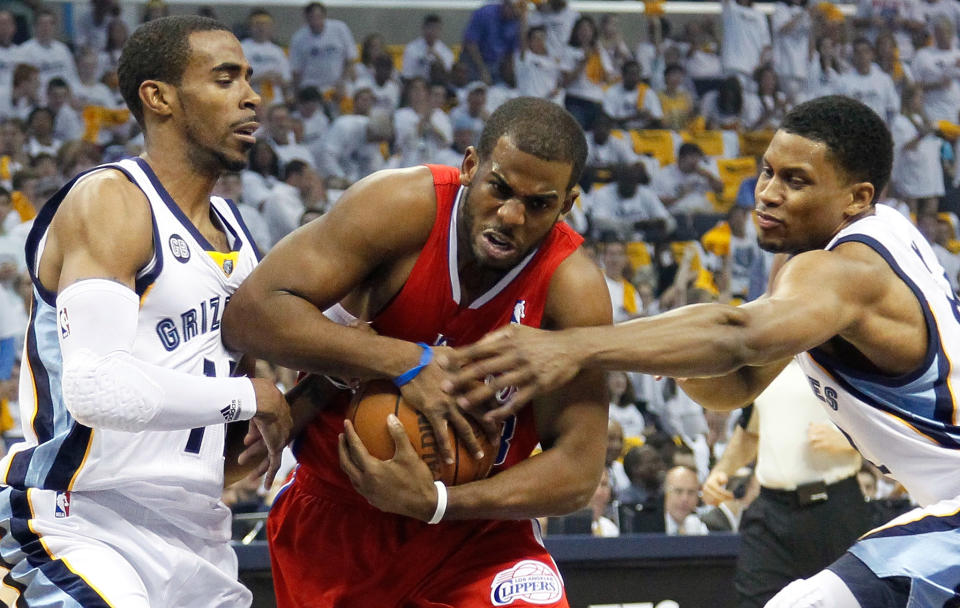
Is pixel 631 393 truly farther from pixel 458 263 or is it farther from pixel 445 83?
pixel 458 263

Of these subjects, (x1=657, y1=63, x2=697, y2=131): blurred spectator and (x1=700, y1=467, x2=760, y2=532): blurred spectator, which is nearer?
(x1=700, y1=467, x2=760, y2=532): blurred spectator

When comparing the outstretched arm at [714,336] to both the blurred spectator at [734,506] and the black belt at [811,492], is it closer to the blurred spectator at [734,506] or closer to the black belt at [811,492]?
the black belt at [811,492]

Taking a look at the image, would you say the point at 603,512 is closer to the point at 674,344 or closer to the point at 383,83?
the point at 674,344

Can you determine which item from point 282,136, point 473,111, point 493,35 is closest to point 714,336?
point 282,136

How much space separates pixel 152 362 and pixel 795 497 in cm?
391

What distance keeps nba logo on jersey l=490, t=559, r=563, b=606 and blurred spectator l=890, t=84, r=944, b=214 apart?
9727mm

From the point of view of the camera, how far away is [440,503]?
2.89 m

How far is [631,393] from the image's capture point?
8875 mm

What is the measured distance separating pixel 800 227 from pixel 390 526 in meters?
1.42

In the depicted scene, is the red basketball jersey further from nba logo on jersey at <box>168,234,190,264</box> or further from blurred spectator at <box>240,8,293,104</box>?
blurred spectator at <box>240,8,293,104</box>

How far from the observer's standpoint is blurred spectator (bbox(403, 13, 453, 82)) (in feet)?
38.4

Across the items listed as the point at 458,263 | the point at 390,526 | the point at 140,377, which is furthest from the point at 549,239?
the point at 140,377

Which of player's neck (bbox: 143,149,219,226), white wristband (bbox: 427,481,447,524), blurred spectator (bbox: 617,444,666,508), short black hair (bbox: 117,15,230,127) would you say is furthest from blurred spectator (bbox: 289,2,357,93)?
white wristband (bbox: 427,481,447,524)

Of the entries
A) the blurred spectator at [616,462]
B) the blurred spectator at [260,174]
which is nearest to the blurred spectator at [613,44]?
the blurred spectator at [260,174]
